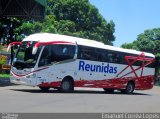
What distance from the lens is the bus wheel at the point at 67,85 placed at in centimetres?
2423

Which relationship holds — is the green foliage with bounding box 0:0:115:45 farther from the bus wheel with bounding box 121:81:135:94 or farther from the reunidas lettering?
the reunidas lettering

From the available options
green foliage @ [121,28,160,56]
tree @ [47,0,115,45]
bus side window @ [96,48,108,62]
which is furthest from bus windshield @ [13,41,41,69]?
green foliage @ [121,28,160,56]

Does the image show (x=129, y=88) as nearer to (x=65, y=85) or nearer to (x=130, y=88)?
(x=130, y=88)

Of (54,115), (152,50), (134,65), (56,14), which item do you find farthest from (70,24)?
(54,115)

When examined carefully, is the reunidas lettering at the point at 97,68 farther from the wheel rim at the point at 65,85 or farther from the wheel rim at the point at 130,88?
the wheel rim at the point at 130,88

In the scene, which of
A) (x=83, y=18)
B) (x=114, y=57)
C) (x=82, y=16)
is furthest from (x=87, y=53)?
(x=82, y=16)

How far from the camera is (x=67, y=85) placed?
2453 cm

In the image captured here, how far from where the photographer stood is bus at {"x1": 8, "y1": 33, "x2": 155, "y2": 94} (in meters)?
22.7

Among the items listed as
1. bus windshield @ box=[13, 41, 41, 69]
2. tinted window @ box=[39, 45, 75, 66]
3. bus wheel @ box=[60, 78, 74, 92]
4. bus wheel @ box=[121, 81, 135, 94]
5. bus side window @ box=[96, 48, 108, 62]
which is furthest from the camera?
bus wheel @ box=[121, 81, 135, 94]

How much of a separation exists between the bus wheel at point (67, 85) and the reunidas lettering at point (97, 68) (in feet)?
3.25

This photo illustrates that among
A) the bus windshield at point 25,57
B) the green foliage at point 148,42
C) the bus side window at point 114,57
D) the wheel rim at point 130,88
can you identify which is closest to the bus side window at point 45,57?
the bus windshield at point 25,57

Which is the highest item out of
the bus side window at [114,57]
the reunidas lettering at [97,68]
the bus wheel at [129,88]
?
the bus side window at [114,57]

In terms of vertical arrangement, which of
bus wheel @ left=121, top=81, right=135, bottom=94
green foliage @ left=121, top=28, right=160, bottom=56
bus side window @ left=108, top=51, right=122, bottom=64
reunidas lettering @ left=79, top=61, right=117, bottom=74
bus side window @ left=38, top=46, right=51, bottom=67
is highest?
green foliage @ left=121, top=28, right=160, bottom=56

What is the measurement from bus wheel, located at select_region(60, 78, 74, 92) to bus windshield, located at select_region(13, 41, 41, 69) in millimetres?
2422
